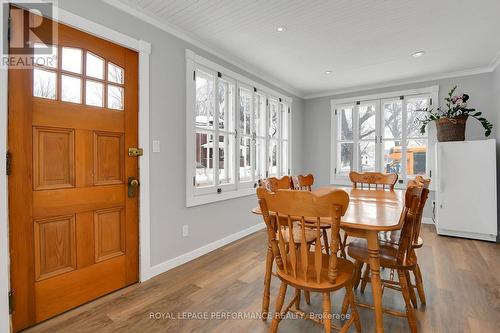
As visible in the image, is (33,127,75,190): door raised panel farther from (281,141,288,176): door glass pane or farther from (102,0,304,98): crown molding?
(281,141,288,176): door glass pane

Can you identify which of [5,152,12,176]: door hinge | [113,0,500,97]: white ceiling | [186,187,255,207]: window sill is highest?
[113,0,500,97]: white ceiling

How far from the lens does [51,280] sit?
1.80 m

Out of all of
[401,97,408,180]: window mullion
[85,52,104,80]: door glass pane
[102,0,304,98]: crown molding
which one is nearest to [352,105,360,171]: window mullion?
[401,97,408,180]: window mullion

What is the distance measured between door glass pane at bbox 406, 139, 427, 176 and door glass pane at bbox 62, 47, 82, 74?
15.7ft

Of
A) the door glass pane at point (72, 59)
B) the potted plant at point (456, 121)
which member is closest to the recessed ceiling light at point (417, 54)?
the potted plant at point (456, 121)

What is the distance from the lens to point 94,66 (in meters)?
2.02

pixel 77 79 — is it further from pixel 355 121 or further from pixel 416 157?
pixel 416 157

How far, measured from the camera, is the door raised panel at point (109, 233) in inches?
81.3

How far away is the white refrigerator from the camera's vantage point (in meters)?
3.37


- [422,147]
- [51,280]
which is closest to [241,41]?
[51,280]

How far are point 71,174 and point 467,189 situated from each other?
15.3ft

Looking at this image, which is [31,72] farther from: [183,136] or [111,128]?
[183,136]

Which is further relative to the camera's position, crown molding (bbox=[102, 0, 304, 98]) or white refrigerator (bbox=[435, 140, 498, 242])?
white refrigerator (bbox=[435, 140, 498, 242])

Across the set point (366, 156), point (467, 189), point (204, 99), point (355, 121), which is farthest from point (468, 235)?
point (204, 99)
